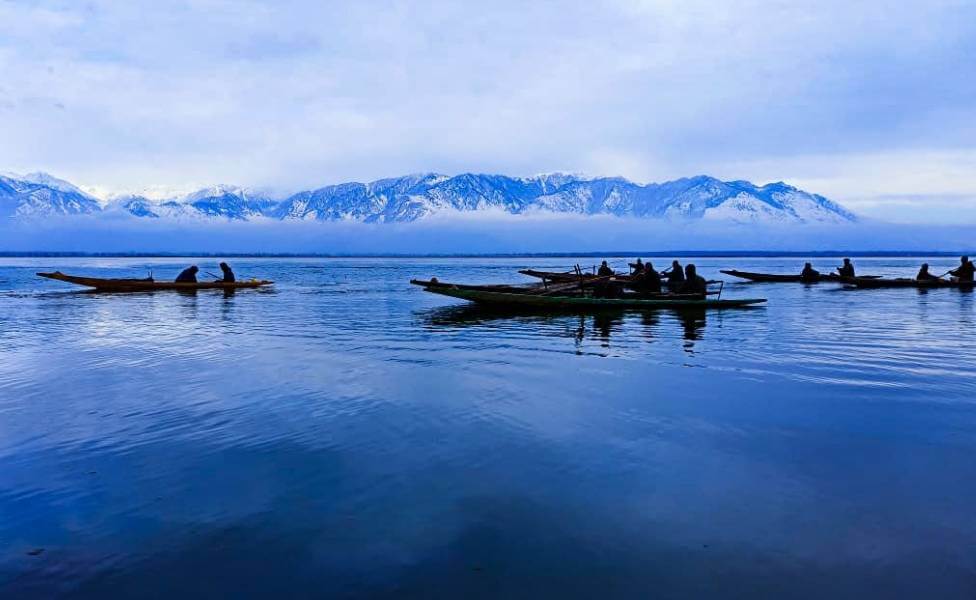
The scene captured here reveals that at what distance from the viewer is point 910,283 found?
46562mm

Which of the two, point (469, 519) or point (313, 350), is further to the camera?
point (313, 350)

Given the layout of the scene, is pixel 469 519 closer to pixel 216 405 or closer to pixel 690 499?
pixel 690 499

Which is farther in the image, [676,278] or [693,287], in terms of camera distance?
[676,278]

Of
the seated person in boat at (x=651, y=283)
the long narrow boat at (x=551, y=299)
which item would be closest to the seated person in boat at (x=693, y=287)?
the long narrow boat at (x=551, y=299)

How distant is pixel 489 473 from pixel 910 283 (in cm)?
4824

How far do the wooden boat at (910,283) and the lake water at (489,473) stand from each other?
31.4m

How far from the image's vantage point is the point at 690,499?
8.08m

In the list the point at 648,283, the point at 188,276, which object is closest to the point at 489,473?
the point at 648,283

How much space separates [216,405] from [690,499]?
9160 mm

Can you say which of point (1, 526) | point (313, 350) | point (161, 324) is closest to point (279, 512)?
point (1, 526)

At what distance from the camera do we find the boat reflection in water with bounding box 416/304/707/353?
934 inches

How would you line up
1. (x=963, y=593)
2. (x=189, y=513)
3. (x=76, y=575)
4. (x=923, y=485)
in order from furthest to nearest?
(x=923, y=485)
(x=189, y=513)
(x=76, y=575)
(x=963, y=593)

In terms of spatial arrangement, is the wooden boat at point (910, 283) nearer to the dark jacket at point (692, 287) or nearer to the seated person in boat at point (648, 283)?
the dark jacket at point (692, 287)

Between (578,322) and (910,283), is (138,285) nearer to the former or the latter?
(578,322)
